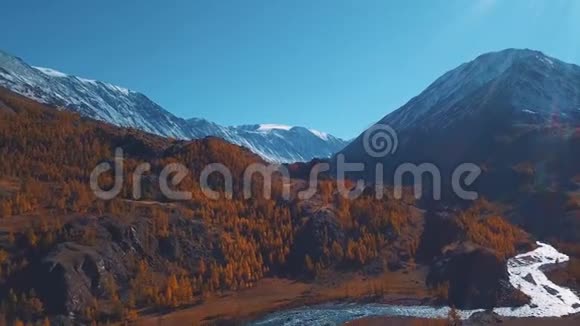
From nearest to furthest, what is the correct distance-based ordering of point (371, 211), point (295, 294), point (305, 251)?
point (295, 294), point (305, 251), point (371, 211)

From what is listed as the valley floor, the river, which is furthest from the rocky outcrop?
the valley floor

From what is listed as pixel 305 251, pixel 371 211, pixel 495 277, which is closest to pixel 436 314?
pixel 495 277

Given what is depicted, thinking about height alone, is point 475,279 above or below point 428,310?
above

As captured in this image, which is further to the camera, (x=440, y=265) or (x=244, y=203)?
(x=244, y=203)

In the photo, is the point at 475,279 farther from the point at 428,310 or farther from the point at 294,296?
the point at 294,296

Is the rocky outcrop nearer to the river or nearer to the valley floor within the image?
the river

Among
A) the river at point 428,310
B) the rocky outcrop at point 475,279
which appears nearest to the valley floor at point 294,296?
the river at point 428,310

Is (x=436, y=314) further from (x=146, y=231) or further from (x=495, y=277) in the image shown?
(x=146, y=231)

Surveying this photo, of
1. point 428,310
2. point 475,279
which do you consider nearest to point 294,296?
point 428,310

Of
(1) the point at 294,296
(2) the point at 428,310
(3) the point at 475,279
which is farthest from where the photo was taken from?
(1) the point at 294,296

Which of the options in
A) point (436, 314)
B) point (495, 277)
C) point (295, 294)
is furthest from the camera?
point (295, 294)

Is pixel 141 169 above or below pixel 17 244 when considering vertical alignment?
above
